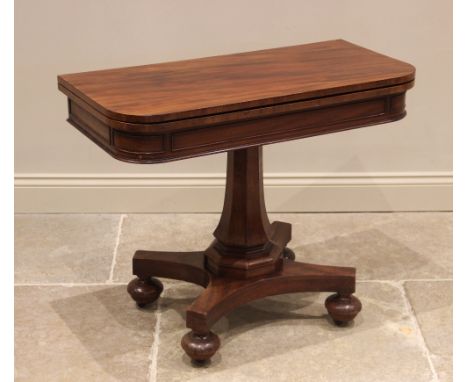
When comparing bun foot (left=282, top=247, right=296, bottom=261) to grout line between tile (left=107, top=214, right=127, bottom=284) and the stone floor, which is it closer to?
the stone floor

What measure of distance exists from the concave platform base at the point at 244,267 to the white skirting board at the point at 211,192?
79 cm

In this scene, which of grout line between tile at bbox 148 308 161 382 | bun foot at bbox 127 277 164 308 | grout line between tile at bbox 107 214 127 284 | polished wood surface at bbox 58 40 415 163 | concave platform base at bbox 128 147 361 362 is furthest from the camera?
grout line between tile at bbox 107 214 127 284

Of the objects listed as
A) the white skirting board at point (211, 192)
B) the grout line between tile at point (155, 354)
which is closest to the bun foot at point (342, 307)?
the grout line between tile at point (155, 354)

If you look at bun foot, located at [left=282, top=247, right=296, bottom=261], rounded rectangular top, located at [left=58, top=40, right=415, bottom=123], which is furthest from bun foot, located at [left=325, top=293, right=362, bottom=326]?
rounded rectangular top, located at [left=58, top=40, right=415, bottom=123]

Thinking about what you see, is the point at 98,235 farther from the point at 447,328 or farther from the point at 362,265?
the point at 447,328

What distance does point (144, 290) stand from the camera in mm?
3459

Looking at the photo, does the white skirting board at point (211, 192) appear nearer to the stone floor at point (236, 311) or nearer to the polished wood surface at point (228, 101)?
the stone floor at point (236, 311)

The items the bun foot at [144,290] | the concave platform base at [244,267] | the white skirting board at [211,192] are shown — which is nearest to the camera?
the concave platform base at [244,267]

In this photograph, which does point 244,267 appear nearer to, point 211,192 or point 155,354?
point 155,354

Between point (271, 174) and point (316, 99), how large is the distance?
1.27 meters

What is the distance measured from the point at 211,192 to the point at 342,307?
3.49ft

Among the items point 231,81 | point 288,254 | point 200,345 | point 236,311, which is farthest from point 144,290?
point 231,81

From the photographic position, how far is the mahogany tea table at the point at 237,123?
111 inches

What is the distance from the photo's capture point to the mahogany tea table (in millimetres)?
2814
